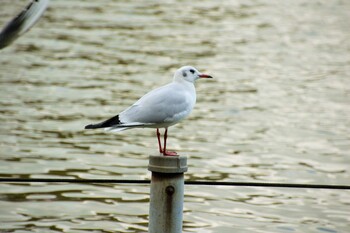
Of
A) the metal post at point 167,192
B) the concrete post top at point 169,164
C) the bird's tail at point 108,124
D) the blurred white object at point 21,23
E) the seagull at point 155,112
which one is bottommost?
the metal post at point 167,192

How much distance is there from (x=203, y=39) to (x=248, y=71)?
2920 mm

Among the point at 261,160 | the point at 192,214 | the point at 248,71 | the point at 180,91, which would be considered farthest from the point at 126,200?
the point at 248,71

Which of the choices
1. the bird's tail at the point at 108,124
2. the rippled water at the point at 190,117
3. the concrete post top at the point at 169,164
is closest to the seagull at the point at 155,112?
the bird's tail at the point at 108,124

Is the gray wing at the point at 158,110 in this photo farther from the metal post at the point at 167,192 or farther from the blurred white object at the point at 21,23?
the blurred white object at the point at 21,23

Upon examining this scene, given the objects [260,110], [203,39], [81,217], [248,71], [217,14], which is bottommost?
[81,217]

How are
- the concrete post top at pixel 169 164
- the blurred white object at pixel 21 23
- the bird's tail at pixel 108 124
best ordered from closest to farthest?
the blurred white object at pixel 21 23 → the concrete post top at pixel 169 164 → the bird's tail at pixel 108 124

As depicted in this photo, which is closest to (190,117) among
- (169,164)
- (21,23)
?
(169,164)

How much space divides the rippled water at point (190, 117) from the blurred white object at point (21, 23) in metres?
2.58

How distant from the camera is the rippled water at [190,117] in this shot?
754 cm

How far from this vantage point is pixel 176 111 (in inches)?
204

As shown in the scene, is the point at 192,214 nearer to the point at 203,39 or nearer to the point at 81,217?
the point at 81,217

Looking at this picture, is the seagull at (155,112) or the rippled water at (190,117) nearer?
the seagull at (155,112)

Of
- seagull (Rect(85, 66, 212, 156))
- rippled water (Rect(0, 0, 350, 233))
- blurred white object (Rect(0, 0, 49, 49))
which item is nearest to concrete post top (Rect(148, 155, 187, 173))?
seagull (Rect(85, 66, 212, 156))

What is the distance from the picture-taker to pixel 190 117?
11305mm
